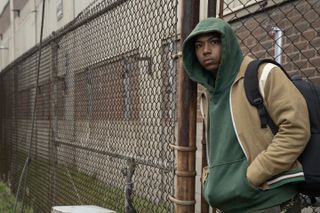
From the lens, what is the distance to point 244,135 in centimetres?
177

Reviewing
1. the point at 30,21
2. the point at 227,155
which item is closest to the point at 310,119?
the point at 227,155

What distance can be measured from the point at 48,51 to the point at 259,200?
14.2 feet

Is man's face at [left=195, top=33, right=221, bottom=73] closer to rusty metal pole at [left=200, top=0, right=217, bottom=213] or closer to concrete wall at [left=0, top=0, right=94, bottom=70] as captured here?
rusty metal pole at [left=200, top=0, right=217, bottom=213]

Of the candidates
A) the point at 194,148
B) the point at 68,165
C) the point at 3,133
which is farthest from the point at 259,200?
the point at 3,133

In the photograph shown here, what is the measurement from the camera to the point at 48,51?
560cm

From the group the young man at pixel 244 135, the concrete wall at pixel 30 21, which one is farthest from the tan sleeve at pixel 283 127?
the concrete wall at pixel 30 21

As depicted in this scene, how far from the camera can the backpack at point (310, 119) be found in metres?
1.69

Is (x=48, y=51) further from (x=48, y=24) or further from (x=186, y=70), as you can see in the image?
(x=48, y=24)

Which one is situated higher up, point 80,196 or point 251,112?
point 251,112

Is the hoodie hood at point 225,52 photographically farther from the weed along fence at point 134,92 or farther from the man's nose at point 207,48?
the weed along fence at point 134,92

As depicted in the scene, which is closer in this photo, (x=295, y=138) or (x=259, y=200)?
(x=295, y=138)

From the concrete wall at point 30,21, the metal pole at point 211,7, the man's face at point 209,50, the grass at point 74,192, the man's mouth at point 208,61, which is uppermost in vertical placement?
the concrete wall at point 30,21

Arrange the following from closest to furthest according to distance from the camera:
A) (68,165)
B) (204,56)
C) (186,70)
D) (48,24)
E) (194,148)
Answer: (204,56) → (186,70) → (194,148) → (68,165) → (48,24)

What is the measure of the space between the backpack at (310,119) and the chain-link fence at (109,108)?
895 millimetres
